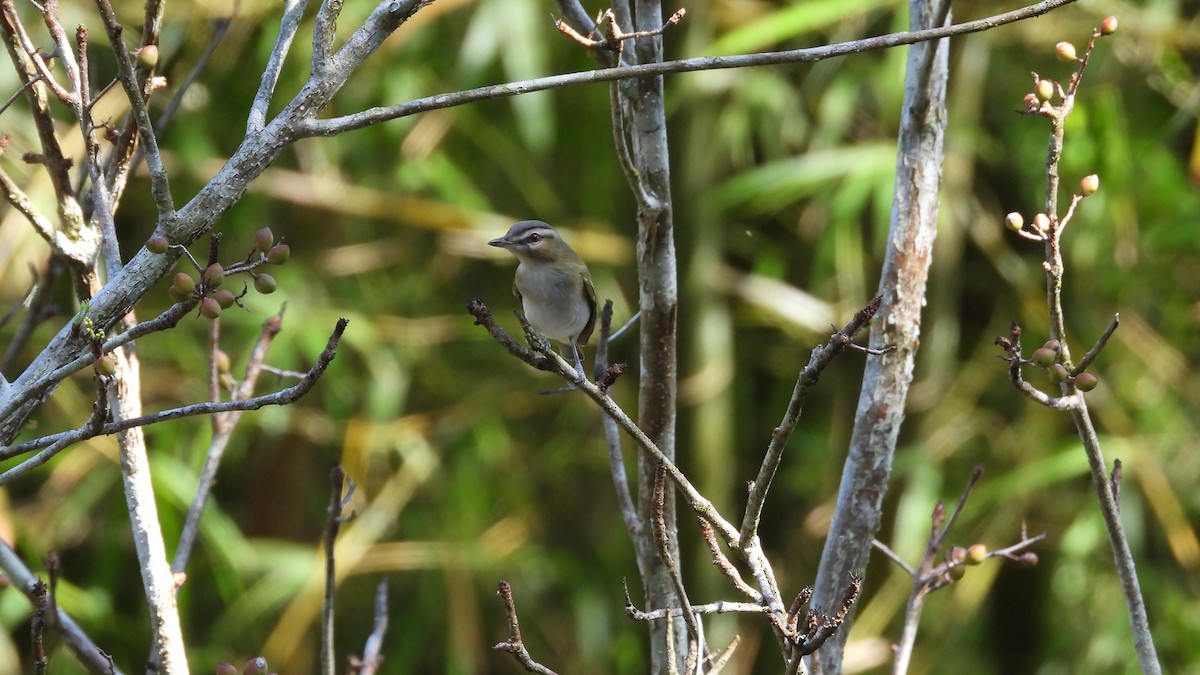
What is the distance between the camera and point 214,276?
1.18 metres

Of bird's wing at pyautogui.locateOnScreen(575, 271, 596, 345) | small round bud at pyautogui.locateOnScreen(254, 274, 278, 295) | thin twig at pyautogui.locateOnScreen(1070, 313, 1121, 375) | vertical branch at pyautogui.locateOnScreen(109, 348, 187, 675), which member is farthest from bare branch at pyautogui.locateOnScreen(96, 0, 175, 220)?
bird's wing at pyautogui.locateOnScreen(575, 271, 596, 345)

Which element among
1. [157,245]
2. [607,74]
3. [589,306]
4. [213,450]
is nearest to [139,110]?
[157,245]

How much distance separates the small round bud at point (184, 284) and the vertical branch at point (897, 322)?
1011 millimetres

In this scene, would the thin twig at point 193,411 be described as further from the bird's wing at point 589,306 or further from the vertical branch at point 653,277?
the bird's wing at point 589,306

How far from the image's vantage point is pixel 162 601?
1590mm

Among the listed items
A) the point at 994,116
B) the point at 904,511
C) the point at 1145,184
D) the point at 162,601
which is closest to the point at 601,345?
the point at 162,601

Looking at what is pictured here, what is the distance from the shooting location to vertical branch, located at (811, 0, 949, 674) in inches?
68.5

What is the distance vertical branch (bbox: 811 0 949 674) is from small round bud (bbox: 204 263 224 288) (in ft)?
3.26

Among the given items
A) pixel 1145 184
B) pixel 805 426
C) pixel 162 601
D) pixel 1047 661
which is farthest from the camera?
pixel 805 426

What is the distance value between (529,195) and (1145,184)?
2717 millimetres

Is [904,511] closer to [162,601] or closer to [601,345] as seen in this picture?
[601,345]

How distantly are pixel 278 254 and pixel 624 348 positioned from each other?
12.1 feet

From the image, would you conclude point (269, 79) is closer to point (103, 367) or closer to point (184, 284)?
point (184, 284)

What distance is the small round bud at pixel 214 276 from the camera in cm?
118
